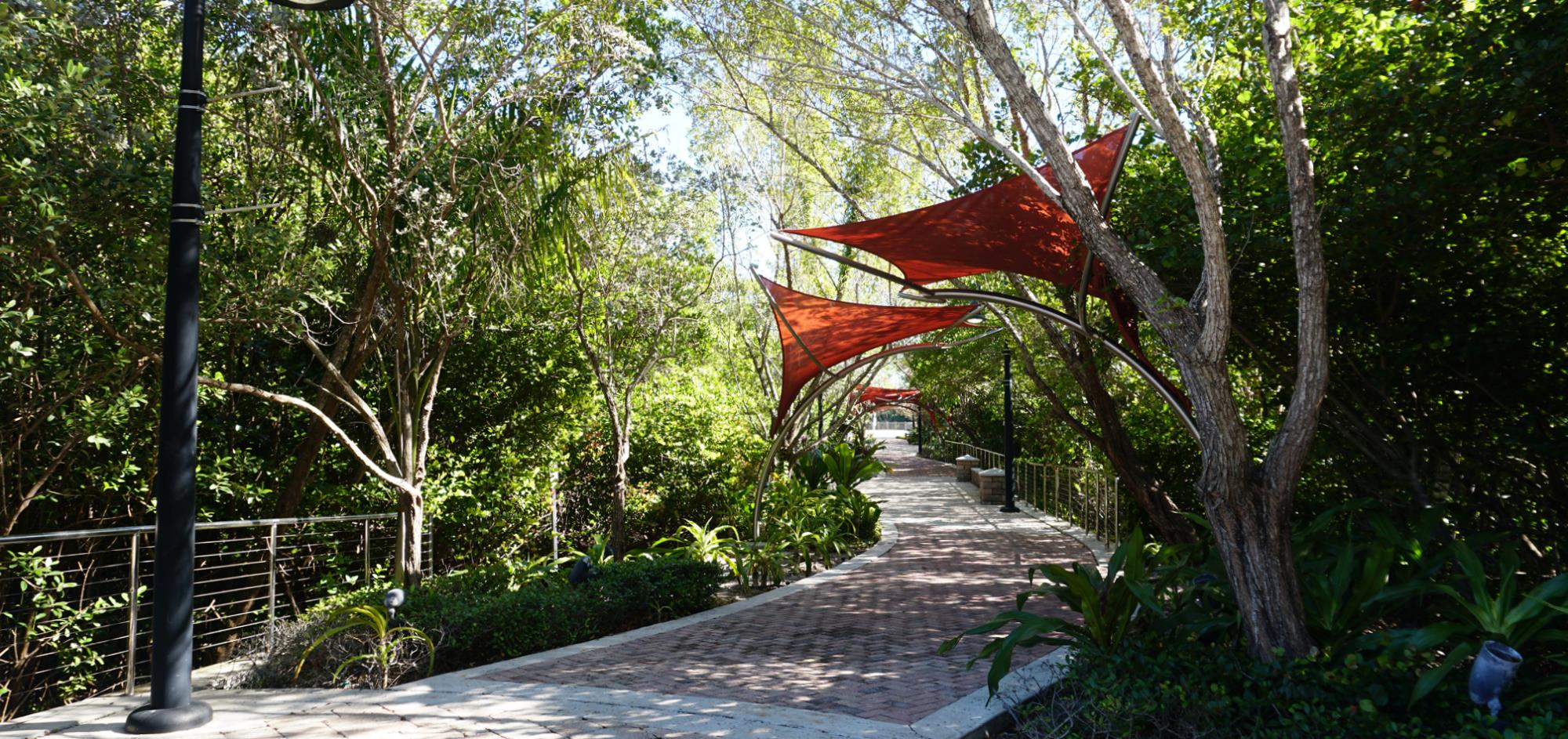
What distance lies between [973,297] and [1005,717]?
269 centimetres

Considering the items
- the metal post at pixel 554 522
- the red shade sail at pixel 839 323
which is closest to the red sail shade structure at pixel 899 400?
the metal post at pixel 554 522

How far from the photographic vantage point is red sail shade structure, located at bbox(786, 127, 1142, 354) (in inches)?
257

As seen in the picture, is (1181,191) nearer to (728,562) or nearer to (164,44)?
(728,562)

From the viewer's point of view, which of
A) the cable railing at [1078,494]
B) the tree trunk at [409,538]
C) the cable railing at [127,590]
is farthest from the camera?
the cable railing at [1078,494]

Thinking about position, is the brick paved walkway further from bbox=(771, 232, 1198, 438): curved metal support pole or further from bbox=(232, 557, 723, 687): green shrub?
bbox=(771, 232, 1198, 438): curved metal support pole

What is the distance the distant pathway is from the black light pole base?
0.41 feet

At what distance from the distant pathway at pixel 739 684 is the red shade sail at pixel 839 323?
2497mm

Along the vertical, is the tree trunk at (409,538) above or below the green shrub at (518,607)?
above

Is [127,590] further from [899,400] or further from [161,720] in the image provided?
[899,400]

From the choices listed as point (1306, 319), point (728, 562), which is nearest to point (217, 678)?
point (728, 562)

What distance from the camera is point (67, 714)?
14.6 ft

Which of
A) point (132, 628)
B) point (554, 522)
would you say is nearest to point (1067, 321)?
point (132, 628)

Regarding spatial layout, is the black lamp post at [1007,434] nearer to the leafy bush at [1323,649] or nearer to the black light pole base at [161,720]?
the leafy bush at [1323,649]

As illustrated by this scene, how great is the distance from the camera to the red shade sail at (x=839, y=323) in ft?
28.7
